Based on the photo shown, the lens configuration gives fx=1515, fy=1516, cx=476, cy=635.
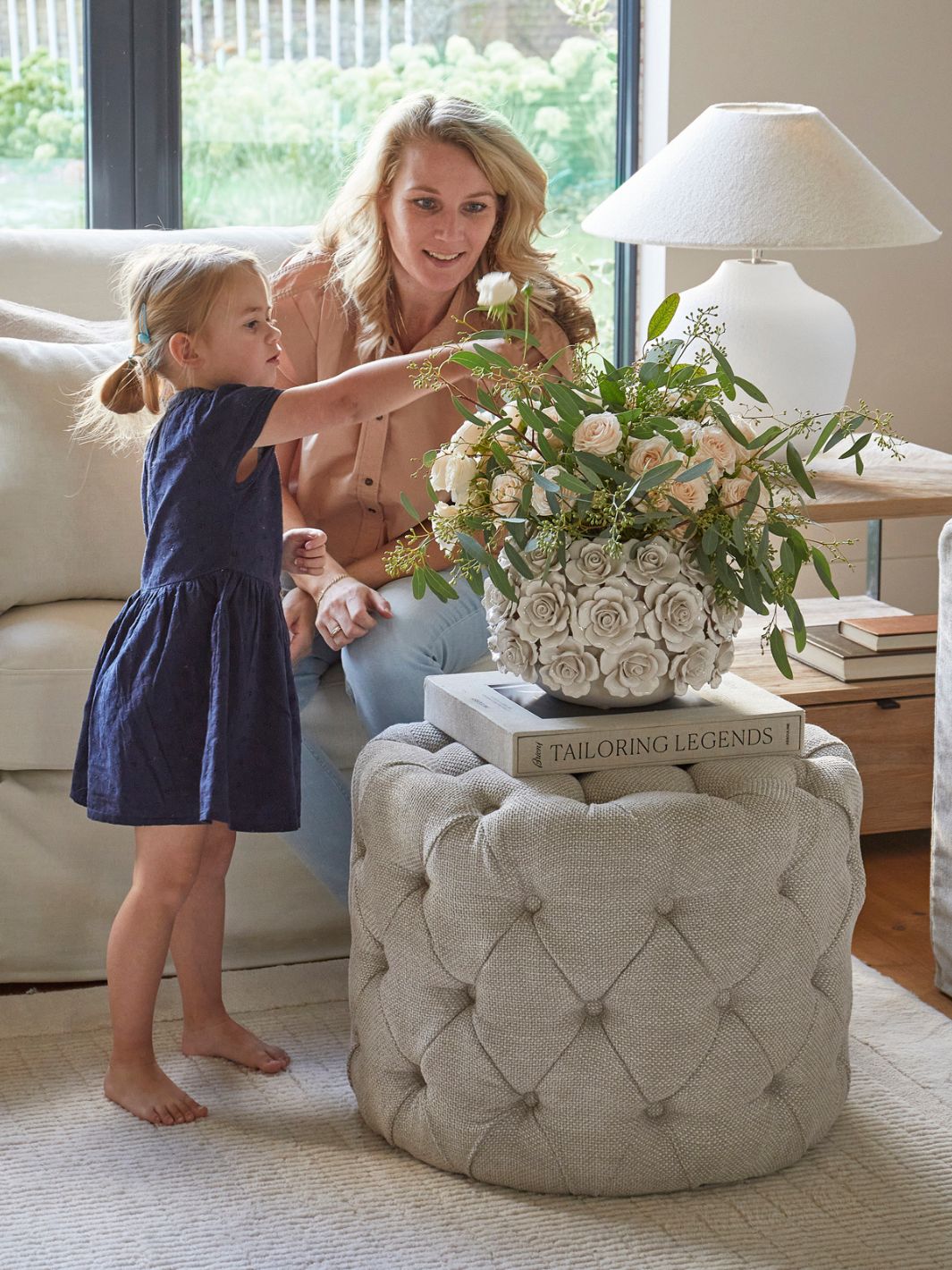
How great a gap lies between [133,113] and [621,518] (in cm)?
186

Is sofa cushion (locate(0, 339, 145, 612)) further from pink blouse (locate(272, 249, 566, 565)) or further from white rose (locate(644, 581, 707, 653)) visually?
white rose (locate(644, 581, 707, 653))

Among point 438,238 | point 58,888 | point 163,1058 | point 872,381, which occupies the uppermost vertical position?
point 438,238

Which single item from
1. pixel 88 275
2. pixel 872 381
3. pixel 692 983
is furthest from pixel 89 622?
pixel 872 381

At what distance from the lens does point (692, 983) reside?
Result: 140cm

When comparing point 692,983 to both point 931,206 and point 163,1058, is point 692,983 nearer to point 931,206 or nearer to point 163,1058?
point 163,1058

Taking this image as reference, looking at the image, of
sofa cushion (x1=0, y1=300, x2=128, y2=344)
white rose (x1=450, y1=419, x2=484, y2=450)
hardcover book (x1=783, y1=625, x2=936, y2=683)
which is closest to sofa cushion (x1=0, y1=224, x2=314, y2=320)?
sofa cushion (x1=0, y1=300, x2=128, y2=344)

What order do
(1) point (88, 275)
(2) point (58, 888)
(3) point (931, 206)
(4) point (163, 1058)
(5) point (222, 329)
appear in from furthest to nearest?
(3) point (931, 206)
(1) point (88, 275)
(2) point (58, 888)
(4) point (163, 1058)
(5) point (222, 329)

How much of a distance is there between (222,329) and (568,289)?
57 centimetres

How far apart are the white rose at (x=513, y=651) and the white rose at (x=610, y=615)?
0.25 ft

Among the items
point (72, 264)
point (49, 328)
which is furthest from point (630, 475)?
point (72, 264)

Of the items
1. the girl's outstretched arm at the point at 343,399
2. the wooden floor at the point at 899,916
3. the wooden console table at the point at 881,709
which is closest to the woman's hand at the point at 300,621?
the girl's outstretched arm at the point at 343,399

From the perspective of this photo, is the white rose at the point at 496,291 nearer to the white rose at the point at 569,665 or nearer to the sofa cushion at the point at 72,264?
the white rose at the point at 569,665

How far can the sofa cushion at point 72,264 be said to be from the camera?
233cm

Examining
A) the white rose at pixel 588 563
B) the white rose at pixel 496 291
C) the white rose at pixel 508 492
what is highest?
the white rose at pixel 496 291
